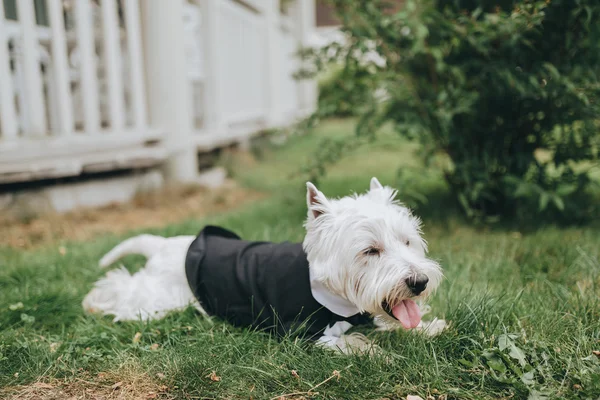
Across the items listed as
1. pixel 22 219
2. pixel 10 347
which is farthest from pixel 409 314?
pixel 22 219

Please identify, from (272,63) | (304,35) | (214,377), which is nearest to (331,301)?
(214,377)

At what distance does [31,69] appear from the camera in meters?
4.73

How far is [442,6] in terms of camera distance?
425 centimetres

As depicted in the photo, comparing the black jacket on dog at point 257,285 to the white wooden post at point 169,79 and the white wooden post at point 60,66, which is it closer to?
the white wooden post at point 60,66

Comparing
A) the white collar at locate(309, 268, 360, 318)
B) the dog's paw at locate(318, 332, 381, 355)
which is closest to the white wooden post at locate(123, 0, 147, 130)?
the white collar at locate(309, 268, 360, 318)

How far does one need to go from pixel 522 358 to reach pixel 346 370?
0.72 meters

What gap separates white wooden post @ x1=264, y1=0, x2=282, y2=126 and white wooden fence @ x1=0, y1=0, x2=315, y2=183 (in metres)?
1.07

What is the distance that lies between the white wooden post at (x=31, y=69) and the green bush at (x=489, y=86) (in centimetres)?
241

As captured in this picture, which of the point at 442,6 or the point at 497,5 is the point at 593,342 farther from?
the point at 442,6

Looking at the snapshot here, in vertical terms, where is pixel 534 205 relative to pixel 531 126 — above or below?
below

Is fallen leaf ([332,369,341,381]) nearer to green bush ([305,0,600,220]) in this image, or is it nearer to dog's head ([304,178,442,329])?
dog's head ([304,178,442,329])

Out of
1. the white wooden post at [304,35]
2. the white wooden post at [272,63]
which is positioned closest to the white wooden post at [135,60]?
the white wooden post at [272,63]

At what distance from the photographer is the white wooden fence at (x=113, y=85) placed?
4.75m

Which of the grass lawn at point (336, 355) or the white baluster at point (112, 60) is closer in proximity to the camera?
the grass lawn at point (336, 355)
